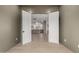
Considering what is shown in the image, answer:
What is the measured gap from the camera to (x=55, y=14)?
6.39m

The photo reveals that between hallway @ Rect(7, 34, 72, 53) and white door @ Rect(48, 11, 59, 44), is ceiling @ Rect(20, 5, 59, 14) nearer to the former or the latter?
white door @ Rect(48, 11, 59, 44)

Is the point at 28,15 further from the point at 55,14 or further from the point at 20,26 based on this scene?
the point at 55,14

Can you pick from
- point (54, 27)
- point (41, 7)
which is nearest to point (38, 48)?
point (54, 27)

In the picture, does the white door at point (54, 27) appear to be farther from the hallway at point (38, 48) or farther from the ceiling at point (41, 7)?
the hallway at point (38, 48)

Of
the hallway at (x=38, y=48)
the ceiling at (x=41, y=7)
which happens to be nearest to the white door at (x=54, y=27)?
the ceiling at (x=41, y=7)

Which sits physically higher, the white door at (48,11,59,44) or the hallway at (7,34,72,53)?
the white door at (48,11,59,44)

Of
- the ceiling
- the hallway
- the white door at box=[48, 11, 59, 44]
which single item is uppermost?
the ceiling

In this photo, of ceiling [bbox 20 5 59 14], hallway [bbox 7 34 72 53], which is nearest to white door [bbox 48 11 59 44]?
ceiling [bbox 20 5 59 14]

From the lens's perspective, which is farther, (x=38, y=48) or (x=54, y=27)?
(x=54, y=27)

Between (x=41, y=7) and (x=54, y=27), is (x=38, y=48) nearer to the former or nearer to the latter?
(x=54, y=27)

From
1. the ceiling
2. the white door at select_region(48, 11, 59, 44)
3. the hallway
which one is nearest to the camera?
the hallway
